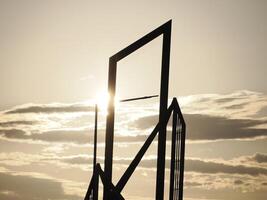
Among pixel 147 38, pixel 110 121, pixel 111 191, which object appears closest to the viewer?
pixel 147 38

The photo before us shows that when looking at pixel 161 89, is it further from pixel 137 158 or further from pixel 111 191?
pixel 111 191

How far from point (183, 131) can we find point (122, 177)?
7.90 ft

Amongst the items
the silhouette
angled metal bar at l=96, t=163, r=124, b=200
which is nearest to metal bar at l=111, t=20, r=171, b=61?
the silhouette

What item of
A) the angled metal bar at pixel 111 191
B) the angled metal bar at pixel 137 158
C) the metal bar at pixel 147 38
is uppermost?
the metal bar at pixel 147 38

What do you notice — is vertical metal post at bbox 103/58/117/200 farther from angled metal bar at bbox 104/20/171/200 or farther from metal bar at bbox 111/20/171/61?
metal bar at bbox 111/20/171/61

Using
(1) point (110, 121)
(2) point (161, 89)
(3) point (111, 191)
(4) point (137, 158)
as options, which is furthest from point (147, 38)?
(3) point (111, 191)

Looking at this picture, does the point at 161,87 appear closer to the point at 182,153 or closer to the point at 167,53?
the point at 167,53

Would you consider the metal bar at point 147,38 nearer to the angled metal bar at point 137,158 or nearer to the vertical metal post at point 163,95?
the vertical metal post at point 163,95

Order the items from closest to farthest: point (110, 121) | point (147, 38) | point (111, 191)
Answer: point (147, 38) < point (111, 191) < point (110, 121)

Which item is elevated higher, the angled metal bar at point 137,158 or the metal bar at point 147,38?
the metal bar at point 147,38

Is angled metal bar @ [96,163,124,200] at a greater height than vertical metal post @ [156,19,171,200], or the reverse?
vertical metal post @ [156,19,171,200]

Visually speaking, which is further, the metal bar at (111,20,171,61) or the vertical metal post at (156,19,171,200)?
the metal bar at (111,20,171,61)

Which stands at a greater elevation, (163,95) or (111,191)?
(163,95)

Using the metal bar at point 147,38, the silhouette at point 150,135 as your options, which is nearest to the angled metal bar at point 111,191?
the silhouette at point 150,135
